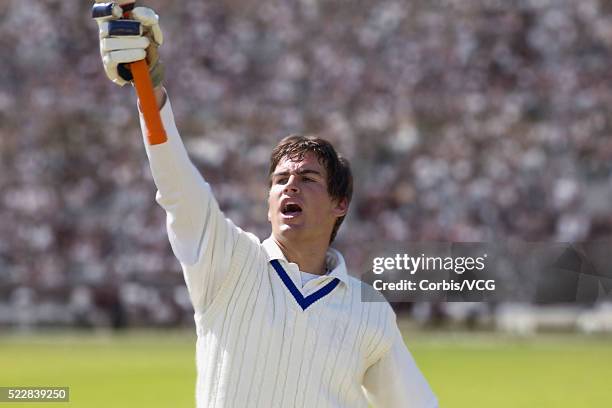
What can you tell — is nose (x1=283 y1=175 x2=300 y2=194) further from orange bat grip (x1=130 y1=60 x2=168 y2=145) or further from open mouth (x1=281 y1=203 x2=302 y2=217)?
orange bat grip (x1=130 y1=60 x2=168 y2=145)

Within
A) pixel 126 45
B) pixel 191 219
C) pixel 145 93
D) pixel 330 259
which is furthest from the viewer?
pixel 330 259

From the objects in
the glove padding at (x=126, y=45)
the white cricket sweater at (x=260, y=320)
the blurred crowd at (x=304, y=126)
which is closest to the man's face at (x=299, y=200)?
the white cricket sweater at (x=260, y=320)

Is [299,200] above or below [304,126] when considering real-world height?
below

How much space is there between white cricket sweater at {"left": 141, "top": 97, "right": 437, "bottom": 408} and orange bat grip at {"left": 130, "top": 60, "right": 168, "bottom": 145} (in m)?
0.07

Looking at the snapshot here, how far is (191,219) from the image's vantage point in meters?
3.31

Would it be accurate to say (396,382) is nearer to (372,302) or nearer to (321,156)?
(372,302)

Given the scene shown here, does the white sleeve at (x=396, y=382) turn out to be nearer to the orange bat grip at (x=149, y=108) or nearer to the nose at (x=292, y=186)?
the nose at (x=292, y=186)

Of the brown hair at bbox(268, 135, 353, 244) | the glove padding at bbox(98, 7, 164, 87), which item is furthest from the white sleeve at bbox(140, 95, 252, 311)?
the brown hair at bbox(268, 135, 353, 244)

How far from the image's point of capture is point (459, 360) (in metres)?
14.7

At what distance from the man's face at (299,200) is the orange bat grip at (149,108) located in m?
0.63

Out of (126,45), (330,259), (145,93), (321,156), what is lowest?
(330,259)

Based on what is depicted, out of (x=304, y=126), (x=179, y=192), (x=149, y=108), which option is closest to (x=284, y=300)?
(x=179, y=192)

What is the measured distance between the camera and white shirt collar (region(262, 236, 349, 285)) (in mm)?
3729

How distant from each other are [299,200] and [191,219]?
0.52 m
